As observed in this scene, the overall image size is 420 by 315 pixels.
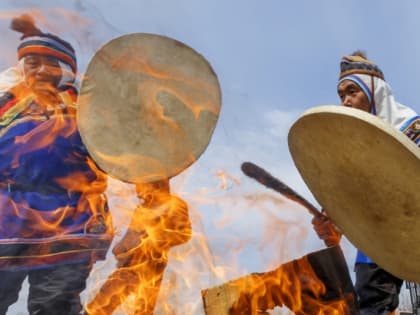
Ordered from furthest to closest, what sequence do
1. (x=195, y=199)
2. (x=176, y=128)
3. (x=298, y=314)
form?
(x=195, y=199) < (x=176, y=128) < (x=298, y=314)

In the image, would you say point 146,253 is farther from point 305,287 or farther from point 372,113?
point 372,113

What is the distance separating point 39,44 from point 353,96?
2476 mm

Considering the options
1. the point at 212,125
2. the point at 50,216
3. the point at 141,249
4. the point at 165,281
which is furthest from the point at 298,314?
the point at 50,216

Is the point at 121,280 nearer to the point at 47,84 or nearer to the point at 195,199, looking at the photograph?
the point at 195,199

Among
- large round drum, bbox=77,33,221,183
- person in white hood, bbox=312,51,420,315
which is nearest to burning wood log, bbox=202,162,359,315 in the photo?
person in white hood, bbox=312,51,420,315

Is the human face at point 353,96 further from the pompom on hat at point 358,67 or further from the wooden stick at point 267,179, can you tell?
the wooden stick at point 267,179

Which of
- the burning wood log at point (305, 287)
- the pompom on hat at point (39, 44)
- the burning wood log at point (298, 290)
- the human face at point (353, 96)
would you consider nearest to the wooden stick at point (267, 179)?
the burning wood log at point (305, 287)

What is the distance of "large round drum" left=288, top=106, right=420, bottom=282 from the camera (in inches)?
98.6

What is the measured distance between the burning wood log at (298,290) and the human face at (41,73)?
6.63 ft

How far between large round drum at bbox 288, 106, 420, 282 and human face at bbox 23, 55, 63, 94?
6.35 feet

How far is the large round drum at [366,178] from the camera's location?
250cm

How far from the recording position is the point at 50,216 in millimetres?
3695

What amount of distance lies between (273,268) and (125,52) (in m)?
2.00

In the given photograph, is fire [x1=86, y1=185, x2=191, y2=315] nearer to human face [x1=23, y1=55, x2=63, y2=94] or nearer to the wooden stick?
the wooden stick
